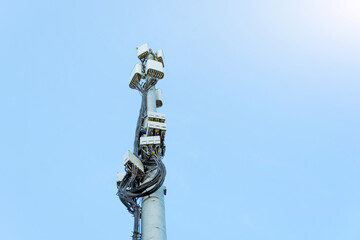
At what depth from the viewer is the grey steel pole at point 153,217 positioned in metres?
24.6

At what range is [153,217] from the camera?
83.4 feet

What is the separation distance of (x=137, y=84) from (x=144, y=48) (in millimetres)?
4356

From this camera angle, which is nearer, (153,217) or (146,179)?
(153,217)

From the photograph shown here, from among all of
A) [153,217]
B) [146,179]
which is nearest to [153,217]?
[153,217]

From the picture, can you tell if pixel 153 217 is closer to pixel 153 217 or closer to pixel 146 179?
pixel 153 217

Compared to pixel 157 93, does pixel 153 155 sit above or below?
below

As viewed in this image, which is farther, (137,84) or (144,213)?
(137,84)

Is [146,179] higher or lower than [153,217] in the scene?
higher

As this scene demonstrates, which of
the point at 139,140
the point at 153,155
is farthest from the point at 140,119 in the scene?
the point at 153,155

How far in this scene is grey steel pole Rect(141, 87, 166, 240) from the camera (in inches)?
968

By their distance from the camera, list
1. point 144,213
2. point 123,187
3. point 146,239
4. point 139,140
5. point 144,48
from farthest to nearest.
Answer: point 144,48 < point 139,140 < point 123,187 < point 144,213 < point 146,239

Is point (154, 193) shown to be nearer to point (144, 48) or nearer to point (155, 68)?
point (155, 68)

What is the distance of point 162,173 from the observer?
87.2 feet

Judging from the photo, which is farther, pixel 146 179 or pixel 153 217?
pixel 146 179
